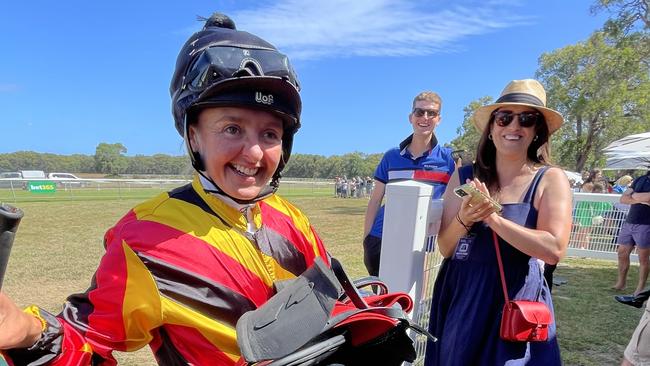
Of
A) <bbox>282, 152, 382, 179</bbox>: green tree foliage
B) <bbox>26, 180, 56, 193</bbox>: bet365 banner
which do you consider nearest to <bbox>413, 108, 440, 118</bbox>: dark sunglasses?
<bbox>26, 180, 56, 193</bbox>: bet365 banner

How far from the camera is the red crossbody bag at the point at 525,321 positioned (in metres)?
1.99

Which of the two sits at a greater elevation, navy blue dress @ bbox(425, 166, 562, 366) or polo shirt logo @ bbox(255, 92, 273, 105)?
polo shirt logo @ bbox(255, 92, 273, 105)

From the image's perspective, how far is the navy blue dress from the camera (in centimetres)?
210

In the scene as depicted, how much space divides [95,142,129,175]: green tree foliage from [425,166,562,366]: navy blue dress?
269 feet

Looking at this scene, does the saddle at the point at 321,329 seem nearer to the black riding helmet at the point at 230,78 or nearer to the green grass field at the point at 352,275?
the black riding helmet at the point at 230,78

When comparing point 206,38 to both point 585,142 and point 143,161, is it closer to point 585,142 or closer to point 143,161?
point 585,142

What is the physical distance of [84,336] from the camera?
1.07 meters

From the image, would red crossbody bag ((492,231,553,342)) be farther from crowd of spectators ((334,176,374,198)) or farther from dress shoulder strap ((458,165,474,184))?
crowd of spectators ((334,176,374,198))

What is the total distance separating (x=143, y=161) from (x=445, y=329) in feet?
281

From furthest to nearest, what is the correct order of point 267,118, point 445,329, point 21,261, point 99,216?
point 99,216 → point 21,261 → point 445,329 → point 267,118

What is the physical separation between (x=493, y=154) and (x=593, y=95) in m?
31.4

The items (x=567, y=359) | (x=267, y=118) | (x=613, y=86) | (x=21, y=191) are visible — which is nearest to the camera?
(x=267, y=118)

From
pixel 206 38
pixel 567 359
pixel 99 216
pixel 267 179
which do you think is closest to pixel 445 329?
pixel 267 179

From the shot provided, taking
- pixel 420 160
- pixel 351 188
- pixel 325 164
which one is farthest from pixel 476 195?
pixel 325 164
